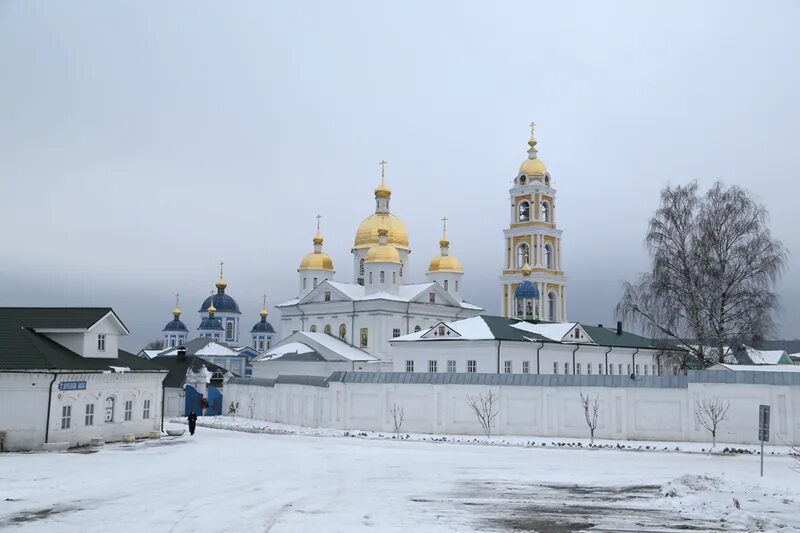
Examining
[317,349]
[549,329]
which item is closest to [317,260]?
[317,349]

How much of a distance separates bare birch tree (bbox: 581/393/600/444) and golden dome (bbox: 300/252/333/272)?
38919mm

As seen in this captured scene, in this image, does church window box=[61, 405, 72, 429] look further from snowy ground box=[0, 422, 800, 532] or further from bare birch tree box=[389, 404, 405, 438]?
bare birch tree box=[389, 404, 405, 438]

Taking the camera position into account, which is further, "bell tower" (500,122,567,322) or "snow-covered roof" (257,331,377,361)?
"bell tower" (500,122,567,322)

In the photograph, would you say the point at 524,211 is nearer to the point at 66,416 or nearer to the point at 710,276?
the point at 710,276

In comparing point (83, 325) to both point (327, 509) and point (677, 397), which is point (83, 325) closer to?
point (327, 509)

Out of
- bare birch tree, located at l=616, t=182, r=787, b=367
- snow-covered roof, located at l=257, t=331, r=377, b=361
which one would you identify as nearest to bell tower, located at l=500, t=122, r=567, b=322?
snow-covered roof, located at l=257, t=331, r=377, b=361

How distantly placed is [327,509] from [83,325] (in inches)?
681

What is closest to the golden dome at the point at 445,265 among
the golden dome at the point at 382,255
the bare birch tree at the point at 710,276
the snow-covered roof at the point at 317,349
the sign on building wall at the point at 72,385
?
the golden dome at the point at 382,255

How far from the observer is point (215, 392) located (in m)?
48.4

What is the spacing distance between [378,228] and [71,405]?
39603 mm

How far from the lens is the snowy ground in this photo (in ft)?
47.0

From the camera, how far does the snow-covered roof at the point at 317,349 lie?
54156 millimetres

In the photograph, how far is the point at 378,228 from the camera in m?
65.0

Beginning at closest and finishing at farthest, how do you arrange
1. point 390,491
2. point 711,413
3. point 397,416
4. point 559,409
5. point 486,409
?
point 390,491
point 711,413
point 559,409
point 486,409
point 397,416
